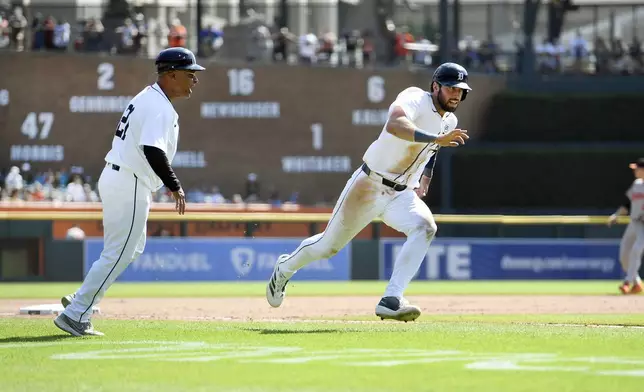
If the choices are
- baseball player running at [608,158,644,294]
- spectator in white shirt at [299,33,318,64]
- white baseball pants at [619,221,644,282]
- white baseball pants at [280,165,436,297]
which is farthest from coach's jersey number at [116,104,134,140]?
spectator in white shirt at [299,33,318,64]

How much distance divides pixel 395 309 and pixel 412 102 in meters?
1.52

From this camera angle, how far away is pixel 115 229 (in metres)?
8.67

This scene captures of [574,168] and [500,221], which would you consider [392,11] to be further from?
[500,221]

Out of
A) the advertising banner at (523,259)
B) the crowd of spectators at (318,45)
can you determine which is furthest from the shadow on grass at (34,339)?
the crowd of spectators at (318,45)

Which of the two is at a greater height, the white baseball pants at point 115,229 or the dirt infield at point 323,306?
the white baseball pants at point 115,229

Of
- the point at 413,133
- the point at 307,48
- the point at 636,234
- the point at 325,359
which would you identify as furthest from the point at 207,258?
the point at 325,359

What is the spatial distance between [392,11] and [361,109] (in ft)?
11.9

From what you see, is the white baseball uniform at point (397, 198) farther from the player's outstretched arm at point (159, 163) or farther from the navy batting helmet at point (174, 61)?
the player's outstretched arm at point (159, 163)

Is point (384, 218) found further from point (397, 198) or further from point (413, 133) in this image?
point (413, 133)

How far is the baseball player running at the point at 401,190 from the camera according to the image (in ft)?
31.7

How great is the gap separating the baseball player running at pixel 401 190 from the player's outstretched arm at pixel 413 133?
71 mm

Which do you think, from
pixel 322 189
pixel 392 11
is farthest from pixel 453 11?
pixel 322 189

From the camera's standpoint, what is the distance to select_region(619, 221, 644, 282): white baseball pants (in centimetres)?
1783

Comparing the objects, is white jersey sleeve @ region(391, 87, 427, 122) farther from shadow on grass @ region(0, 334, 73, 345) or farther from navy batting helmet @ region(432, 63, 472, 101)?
shadow on grass @ region(0, 334, 73, 345)
